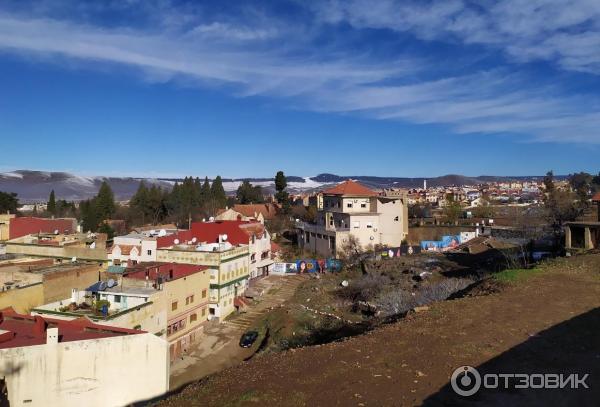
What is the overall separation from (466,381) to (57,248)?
31.4m

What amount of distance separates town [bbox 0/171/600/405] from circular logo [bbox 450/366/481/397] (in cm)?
1041

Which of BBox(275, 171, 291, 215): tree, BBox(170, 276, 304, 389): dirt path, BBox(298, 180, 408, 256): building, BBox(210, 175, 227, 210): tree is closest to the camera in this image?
BBox(170, 276, 304, 389): dirt path

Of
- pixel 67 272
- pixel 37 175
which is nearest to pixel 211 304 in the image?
pixel 67 272

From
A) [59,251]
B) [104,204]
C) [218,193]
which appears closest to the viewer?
[59,251]

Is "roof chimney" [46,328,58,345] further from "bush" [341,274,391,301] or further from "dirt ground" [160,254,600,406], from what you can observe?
"bush" [341,274,391,301]

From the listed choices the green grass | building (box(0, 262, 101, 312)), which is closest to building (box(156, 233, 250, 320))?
building (box(0, 262, 101, 312))

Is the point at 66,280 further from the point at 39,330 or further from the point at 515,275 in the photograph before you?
the point at 515,275

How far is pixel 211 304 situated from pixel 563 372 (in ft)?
70.5

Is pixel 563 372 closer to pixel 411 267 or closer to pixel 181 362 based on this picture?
pixel 181 362

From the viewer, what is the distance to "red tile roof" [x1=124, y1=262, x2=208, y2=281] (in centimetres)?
2381

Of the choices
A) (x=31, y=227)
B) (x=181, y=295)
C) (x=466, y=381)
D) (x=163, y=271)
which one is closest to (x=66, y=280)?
(x=163, y=271)

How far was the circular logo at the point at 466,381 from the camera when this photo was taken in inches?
351

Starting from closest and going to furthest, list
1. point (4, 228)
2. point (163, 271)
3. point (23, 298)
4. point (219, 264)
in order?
point (23, 298)
point (163, 271)
point (219, 264)
point (4, 228)

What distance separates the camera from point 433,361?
10.4 meters
